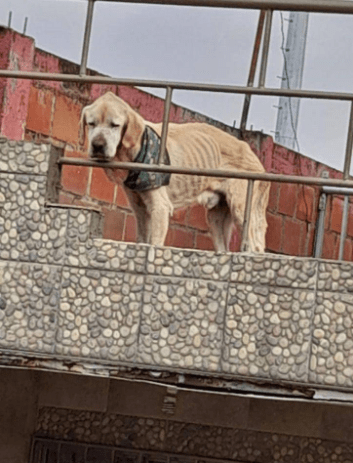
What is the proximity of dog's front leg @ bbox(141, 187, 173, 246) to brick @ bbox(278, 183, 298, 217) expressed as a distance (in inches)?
86.9

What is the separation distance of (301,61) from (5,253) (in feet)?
12.7

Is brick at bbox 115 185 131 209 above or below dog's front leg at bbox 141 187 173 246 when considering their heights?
above

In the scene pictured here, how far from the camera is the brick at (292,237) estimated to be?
27.8ft

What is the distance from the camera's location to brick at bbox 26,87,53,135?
727 centimetres

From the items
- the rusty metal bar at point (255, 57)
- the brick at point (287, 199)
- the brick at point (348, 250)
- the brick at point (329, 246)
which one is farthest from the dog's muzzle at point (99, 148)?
the brick at point (348, 250)

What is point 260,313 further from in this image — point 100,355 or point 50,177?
point 50,177

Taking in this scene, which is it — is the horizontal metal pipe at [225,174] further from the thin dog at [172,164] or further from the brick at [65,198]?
the brick at [65,198]

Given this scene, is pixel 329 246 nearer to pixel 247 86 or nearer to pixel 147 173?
pixel 147 173

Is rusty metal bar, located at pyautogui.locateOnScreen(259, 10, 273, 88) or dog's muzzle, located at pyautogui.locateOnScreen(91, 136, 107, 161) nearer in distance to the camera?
rusty metal bar, located at pyautogui.locateOnScreen(259, 10, 273, 88)

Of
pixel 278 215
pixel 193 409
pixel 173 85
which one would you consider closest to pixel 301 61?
pixel 278 215

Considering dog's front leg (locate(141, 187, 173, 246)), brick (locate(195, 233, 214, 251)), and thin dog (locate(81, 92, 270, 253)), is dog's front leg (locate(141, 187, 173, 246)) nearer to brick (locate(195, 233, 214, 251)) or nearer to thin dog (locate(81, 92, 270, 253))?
thin dog (locate(81, 92, 270, 253))

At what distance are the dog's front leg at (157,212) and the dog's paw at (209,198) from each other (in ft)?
1.41

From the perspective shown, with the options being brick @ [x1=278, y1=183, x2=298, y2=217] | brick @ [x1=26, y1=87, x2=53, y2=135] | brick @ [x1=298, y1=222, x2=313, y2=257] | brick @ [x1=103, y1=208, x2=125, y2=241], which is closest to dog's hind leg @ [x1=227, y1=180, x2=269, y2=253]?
brick @ [x1=103, y1=208, x2=125, y2=241]

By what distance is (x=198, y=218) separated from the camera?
784 centimetres
